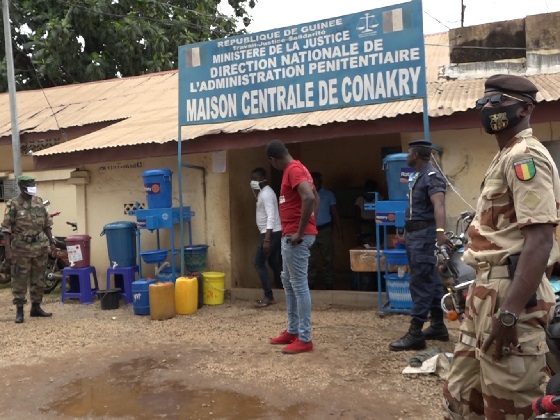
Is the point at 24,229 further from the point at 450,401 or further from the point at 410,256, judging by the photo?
the point at 450,401

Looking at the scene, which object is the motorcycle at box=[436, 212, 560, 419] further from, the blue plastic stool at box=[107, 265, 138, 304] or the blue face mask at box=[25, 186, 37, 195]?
the blue face mask at box=[25, 186, 37, 195]

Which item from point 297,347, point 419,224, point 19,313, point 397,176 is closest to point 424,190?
point 419,224

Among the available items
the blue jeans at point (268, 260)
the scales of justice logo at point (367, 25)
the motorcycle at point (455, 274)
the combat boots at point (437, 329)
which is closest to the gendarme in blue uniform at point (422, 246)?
the combat boots at point (437, 329)

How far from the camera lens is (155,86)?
12148 mm

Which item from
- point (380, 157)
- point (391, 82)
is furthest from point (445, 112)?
point (380, 157)

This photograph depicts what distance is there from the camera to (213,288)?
7.34 meters

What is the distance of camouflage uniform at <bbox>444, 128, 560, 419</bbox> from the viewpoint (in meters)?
2.04

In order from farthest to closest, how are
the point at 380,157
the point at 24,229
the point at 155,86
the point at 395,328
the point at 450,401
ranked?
the point at 155,86
the point at 380,157
the point at 24,229
the point at 395,328
the point at 450,401

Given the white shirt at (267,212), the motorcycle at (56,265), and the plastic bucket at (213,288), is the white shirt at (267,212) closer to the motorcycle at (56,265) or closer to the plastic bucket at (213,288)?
the plastic bucket at (213,288)

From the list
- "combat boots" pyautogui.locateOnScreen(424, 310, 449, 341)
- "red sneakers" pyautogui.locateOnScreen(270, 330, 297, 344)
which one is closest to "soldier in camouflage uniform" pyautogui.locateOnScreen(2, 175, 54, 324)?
"red sneakers" pyautogui.locateOnScreen(270, 330, 297, 344)

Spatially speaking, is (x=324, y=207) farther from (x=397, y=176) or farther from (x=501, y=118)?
(x=501, y=118)

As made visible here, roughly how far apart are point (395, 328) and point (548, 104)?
104 inches

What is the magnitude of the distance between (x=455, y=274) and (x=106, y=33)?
15195mm

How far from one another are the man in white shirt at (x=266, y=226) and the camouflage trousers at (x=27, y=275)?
2.56 metres
